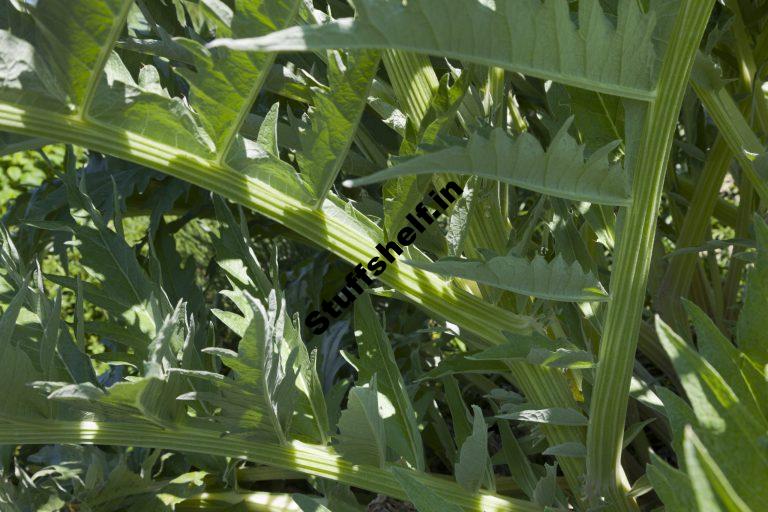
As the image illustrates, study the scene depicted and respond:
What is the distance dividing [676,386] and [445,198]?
1.05 ft

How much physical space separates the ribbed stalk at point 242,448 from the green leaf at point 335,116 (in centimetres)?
13

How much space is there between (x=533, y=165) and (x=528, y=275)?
0.18 ft

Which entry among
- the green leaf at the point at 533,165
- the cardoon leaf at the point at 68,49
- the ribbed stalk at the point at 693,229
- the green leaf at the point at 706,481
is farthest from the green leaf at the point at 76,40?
the ribbed stalk at the point at 693,229

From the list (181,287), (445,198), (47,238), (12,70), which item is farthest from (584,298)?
(47,238)

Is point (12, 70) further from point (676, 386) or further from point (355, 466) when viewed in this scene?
point (676, 386)

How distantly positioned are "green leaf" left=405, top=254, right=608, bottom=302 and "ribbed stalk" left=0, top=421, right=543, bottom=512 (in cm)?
12

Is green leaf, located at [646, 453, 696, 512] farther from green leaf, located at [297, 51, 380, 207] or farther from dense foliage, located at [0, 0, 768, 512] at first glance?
green leaf, located at [297, 51, 380, 207]

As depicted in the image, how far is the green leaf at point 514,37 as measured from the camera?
21cm

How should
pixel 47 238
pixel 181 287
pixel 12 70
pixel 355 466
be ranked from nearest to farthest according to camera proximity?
1. pixel 12 70
2. pixel 355 466
3. pixel 181 287
4. pixel 47 238

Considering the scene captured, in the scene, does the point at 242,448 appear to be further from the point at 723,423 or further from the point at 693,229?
the point at 693,229

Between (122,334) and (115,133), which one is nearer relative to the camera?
(115,133)

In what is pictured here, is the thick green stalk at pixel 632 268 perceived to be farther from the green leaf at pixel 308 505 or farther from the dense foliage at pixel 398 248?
the green leaf at pixel 308 505

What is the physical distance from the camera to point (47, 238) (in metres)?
0.69

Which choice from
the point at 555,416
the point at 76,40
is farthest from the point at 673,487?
the point at 76,40
